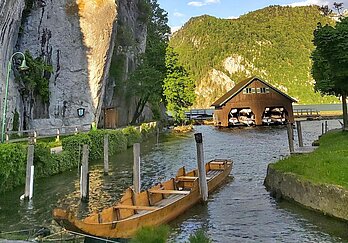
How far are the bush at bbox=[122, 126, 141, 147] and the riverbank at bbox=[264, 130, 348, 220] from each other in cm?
2326

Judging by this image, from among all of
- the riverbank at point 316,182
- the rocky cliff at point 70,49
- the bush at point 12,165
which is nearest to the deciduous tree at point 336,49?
the riverbank at point 316,182

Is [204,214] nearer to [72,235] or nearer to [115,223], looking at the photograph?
[115,223]

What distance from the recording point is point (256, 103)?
74500 mm

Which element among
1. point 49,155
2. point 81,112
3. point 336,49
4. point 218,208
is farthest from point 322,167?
point 81,112

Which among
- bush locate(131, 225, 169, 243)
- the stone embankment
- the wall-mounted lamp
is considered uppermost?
the wall-mounted lamp

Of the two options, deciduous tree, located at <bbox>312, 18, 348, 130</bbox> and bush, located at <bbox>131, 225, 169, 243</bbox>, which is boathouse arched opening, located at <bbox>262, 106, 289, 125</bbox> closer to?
deciduous tree, located at <bbox>312, 18, 348, 130</bbox>

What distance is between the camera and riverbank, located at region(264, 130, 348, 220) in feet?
47.7

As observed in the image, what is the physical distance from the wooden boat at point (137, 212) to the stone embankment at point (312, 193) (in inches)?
146

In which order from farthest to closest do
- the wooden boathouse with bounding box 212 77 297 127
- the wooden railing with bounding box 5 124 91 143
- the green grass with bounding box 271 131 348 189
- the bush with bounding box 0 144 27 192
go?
the wooden boathouse with bounding box 212 77 297 127 < the wooden railing with bounding box 5 124 91 143 < the bush with bounding box 0 144 27 192 < the green grass with bounding box 271 131 348 189

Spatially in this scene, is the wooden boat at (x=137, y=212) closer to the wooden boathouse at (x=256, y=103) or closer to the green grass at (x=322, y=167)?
the green grass at (x=322, y=167)

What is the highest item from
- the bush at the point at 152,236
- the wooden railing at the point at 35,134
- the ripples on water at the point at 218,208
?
the wooden railing at the point at 35,134

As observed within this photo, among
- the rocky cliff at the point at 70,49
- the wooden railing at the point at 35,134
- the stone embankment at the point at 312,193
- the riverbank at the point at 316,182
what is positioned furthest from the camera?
the rocky cliff at the point at 70,49

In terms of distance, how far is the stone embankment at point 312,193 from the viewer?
14.3 m

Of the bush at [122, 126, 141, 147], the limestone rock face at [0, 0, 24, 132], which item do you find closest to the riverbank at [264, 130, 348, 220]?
the limestone rock face at [0, 0, 24, 132]
